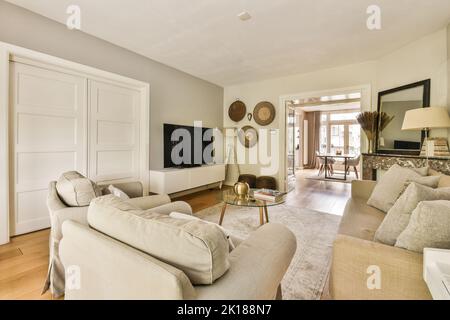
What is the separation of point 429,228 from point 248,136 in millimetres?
4215

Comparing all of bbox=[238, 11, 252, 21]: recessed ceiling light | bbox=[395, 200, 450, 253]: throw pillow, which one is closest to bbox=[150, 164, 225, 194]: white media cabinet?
bbox=[238, 11, 252, 21]: recessed ceiling light

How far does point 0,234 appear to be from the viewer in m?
2.20

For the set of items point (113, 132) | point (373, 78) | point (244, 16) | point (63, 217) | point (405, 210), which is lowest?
point (63, 217)

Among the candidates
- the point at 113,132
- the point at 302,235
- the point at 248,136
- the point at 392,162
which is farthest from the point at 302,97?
the point at 113,132

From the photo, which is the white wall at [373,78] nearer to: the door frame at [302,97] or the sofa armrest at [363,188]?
the door frame at [302,97]

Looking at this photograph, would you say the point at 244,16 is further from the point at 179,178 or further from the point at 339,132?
the point at 339,132

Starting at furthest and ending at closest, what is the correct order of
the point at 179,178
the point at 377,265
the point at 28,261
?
the point at 179,178, the point at 28,261, the point at 377,265

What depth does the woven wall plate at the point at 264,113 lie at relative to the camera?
4.66 metres

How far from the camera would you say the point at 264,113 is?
15.7 ft

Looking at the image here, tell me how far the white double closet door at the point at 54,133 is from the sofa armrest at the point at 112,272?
1.96 metres

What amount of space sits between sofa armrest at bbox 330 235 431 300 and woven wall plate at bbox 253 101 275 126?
12.5 feet
